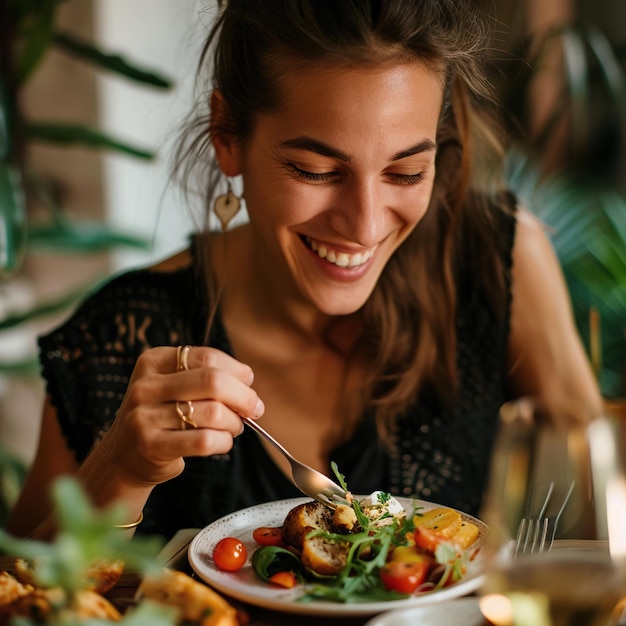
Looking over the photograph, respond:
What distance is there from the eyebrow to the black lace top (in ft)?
1.63

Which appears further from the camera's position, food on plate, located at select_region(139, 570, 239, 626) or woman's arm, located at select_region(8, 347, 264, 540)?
woman's arm, located at select_region(8, 347, 264, 540)

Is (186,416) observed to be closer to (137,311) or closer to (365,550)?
(365,550)

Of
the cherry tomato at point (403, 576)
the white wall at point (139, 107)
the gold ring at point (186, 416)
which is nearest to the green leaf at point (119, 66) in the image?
the white wall at point (139, 107)

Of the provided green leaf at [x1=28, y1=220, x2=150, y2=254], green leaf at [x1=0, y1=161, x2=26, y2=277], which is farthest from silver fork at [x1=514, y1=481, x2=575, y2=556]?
green leaf at [x1=28, y1=220, x2=150, y2=254]

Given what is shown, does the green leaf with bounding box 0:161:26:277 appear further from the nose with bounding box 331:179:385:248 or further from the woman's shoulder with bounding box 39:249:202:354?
the nose with bounding box 331:179:385:248

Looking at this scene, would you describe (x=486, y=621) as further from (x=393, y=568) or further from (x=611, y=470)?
(x=611, y=470)

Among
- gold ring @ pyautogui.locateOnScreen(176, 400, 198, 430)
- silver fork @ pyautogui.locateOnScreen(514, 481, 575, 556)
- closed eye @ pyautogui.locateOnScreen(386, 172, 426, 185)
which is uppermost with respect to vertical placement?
closed eye @ pyautogui.locateOnScreen(386, 172, 426, 185)

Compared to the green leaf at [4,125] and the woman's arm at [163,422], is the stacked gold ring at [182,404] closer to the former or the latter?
the woman's arm at [163,422]

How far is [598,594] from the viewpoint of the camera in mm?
592

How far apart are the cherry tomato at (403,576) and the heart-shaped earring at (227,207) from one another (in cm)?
81

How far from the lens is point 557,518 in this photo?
627mm

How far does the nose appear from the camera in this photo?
1173mm

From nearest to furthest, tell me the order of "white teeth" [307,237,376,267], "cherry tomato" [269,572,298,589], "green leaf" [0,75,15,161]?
"cherry tomato" [269,572,298,589]
"white teeth" [307,237,376,267]
"green leaf" [0,75,15,161]

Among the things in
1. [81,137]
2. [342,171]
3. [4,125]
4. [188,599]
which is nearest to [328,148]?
[342,171]
